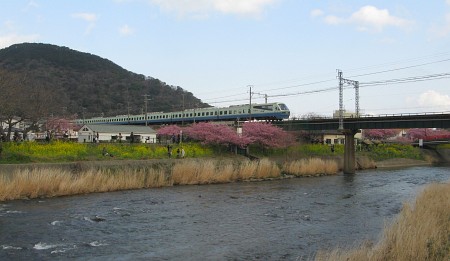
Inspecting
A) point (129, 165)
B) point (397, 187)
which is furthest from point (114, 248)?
point (397, 187)

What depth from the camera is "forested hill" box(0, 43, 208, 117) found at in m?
130

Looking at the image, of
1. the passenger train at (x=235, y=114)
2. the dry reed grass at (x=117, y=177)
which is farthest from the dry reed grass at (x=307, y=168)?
the passenger train at (x=235, y=114)

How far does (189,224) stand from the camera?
18.0 metres

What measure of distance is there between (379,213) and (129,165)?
1960 centimetres

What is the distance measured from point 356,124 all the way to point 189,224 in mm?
41794

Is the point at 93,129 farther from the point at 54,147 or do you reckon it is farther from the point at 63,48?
the point at 63,48

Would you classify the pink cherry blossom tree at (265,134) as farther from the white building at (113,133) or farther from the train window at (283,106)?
the white building at (113,133)

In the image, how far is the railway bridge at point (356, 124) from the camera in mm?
48525

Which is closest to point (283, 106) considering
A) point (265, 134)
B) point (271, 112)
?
point (271, 112)

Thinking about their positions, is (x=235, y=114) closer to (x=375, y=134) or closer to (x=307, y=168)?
(x=307, y=168)

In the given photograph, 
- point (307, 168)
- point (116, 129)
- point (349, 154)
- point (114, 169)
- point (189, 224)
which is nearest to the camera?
point (189, 224)

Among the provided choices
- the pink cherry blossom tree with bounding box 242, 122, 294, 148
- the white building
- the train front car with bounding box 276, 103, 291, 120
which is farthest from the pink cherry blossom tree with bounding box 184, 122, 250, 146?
the train front car with bounding box 276, 103, 291, 120

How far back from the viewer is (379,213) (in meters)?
21.5

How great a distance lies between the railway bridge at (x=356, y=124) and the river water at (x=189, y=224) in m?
23.2
